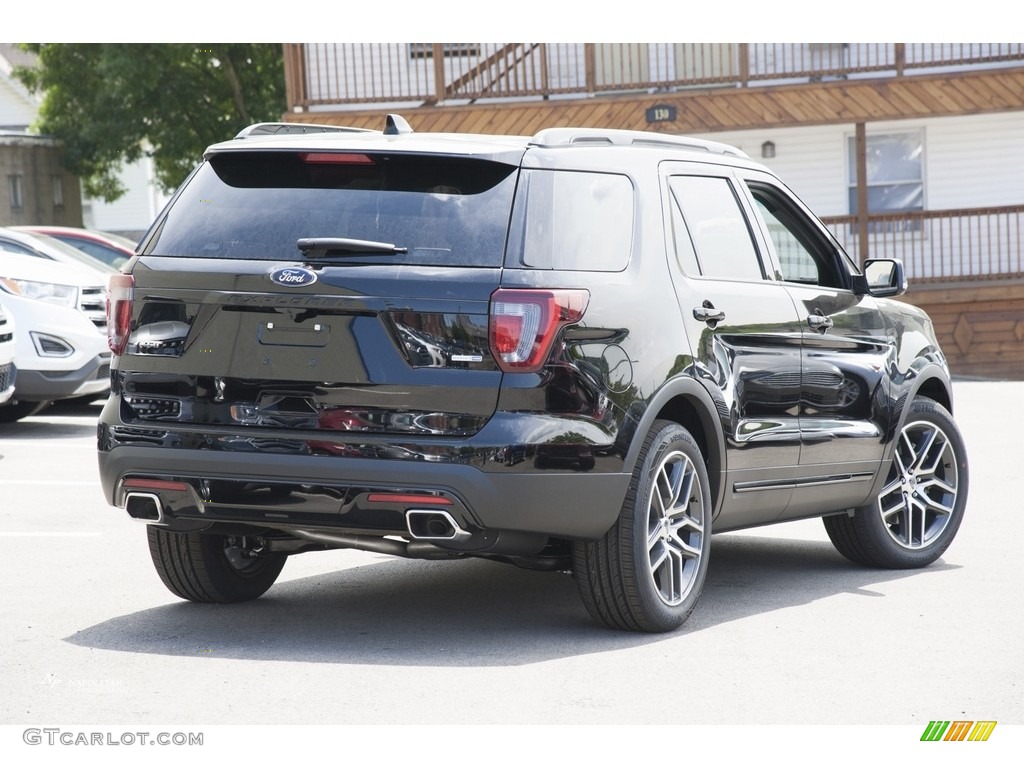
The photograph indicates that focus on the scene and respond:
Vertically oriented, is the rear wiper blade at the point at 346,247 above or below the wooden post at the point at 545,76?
below

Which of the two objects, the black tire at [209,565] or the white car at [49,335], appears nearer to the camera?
the black tire at [209,565]

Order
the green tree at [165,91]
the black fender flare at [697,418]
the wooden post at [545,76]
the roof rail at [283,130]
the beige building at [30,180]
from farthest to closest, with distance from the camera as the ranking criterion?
1. the beige building at [30,180]
2. the green tree at [165,91]
3. the wooden post at [545,76]
4. the roof rail at [283,130]
5. the black fender flare at [697,418]

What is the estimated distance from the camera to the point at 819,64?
2661 centimetres

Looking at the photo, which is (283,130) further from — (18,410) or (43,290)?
(18,410)

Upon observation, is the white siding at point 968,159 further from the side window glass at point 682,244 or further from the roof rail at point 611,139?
the side window glass at point 682,244

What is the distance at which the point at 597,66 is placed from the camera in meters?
27.9

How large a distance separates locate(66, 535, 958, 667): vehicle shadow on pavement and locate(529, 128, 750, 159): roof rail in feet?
6.09

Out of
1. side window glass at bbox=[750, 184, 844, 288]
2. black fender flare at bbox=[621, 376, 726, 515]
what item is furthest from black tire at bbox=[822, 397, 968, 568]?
black fender flare at bbox=[621, 376, 726, 515]

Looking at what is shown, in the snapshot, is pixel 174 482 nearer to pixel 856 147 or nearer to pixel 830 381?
pixel 830 381

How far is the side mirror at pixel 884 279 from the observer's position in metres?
7.74

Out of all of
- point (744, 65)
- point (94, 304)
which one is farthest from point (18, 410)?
point (744, 65)

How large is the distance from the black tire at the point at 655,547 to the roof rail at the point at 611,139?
Answer: 3.65 ft

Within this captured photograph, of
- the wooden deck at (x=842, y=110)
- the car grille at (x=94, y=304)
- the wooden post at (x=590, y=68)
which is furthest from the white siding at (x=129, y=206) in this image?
the car grille at (x=94, y=304)

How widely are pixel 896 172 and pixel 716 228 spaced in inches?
829
